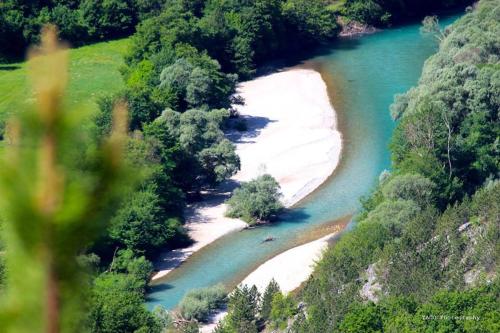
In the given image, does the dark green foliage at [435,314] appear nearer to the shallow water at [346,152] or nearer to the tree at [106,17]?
the shallow water at [346,152]

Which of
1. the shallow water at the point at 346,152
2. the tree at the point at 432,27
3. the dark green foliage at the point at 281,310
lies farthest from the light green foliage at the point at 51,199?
the tree at the point at 432,27

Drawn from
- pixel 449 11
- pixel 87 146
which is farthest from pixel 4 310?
pixel 449 11

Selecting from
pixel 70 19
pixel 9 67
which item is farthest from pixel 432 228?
pixel 70 19

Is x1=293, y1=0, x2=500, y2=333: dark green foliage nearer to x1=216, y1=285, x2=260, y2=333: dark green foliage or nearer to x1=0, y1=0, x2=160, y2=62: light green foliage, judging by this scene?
x1=216, y1=285, x2=260, y2=333: dark green foliage

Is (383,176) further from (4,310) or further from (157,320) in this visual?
(4,310)

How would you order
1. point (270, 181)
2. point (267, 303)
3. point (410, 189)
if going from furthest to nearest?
point (270, 181)
point (410, 189)
point (267, 303)

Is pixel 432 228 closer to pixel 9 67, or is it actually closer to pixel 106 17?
pixel 9 67

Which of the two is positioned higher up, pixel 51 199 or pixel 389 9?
pixel 51 199
